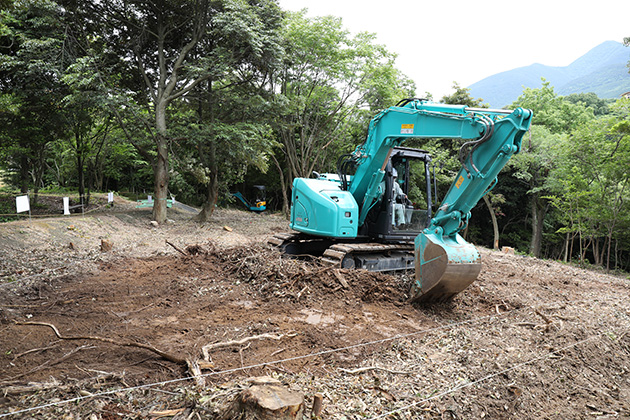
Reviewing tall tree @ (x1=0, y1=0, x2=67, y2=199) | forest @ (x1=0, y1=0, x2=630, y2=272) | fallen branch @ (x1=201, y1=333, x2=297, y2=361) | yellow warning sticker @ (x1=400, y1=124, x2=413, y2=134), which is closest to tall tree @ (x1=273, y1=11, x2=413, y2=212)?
forest @ (x1=0, y1=0, x2=630, y2=272)

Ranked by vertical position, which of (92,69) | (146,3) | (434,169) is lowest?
(434,169)

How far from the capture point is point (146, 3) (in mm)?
13289

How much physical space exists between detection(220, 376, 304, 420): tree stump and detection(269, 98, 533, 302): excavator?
325 cm

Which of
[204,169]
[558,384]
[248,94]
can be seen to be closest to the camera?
[558,384]

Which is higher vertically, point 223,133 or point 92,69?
point 92,69

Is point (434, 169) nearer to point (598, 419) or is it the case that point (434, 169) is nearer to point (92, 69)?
point (598, 419)

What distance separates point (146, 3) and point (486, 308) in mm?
14186

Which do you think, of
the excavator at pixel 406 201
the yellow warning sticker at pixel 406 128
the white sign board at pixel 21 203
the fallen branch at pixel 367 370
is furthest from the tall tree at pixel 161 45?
the fallen branch at pixel 367 370

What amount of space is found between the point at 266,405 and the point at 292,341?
191 centimetres

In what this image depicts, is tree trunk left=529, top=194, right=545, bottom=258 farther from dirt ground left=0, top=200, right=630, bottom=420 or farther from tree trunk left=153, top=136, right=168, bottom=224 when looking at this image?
tree trunk left=153, top=136, right=168, bottom=224

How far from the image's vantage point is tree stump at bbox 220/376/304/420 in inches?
92.3

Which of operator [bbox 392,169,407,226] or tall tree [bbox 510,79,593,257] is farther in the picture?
tall tree [bbox 510,79,593,257]

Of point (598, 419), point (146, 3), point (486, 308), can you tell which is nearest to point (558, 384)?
point (598, 419)

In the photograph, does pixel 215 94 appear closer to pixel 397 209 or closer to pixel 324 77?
pixel 324 77
